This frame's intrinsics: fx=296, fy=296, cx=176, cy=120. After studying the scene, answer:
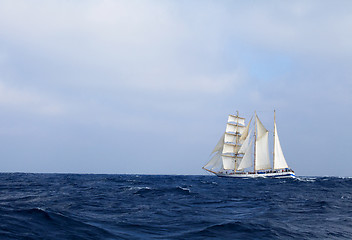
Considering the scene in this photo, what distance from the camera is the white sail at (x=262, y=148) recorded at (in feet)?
322

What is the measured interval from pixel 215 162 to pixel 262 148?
19.6 m

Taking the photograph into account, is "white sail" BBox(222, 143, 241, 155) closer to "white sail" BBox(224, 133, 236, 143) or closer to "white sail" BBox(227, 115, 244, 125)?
"white sail" BBox(224, 133, 236, 143)

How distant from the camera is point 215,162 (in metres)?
111

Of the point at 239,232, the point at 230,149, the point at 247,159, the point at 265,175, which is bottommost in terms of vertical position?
the point at 265,175

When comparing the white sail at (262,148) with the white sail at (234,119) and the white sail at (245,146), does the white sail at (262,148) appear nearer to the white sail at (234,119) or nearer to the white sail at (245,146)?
the white sail at (245,146)

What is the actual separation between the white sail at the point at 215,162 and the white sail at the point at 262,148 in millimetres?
14434

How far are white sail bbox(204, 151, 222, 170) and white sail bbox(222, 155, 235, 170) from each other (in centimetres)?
152

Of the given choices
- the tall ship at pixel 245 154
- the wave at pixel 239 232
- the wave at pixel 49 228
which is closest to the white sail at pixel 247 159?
the tall ship at pixel 245 154

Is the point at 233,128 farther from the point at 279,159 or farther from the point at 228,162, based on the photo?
the point at 279,159

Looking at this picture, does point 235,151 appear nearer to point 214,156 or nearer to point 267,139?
point 214,156

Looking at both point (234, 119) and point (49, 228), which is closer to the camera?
point (49, 228)

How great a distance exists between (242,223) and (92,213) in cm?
865

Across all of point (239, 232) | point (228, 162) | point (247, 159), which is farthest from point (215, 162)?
point (239, 232)

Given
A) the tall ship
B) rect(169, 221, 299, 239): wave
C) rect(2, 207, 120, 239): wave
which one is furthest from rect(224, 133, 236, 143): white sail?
rect(2, 207, 120, 239): wave
